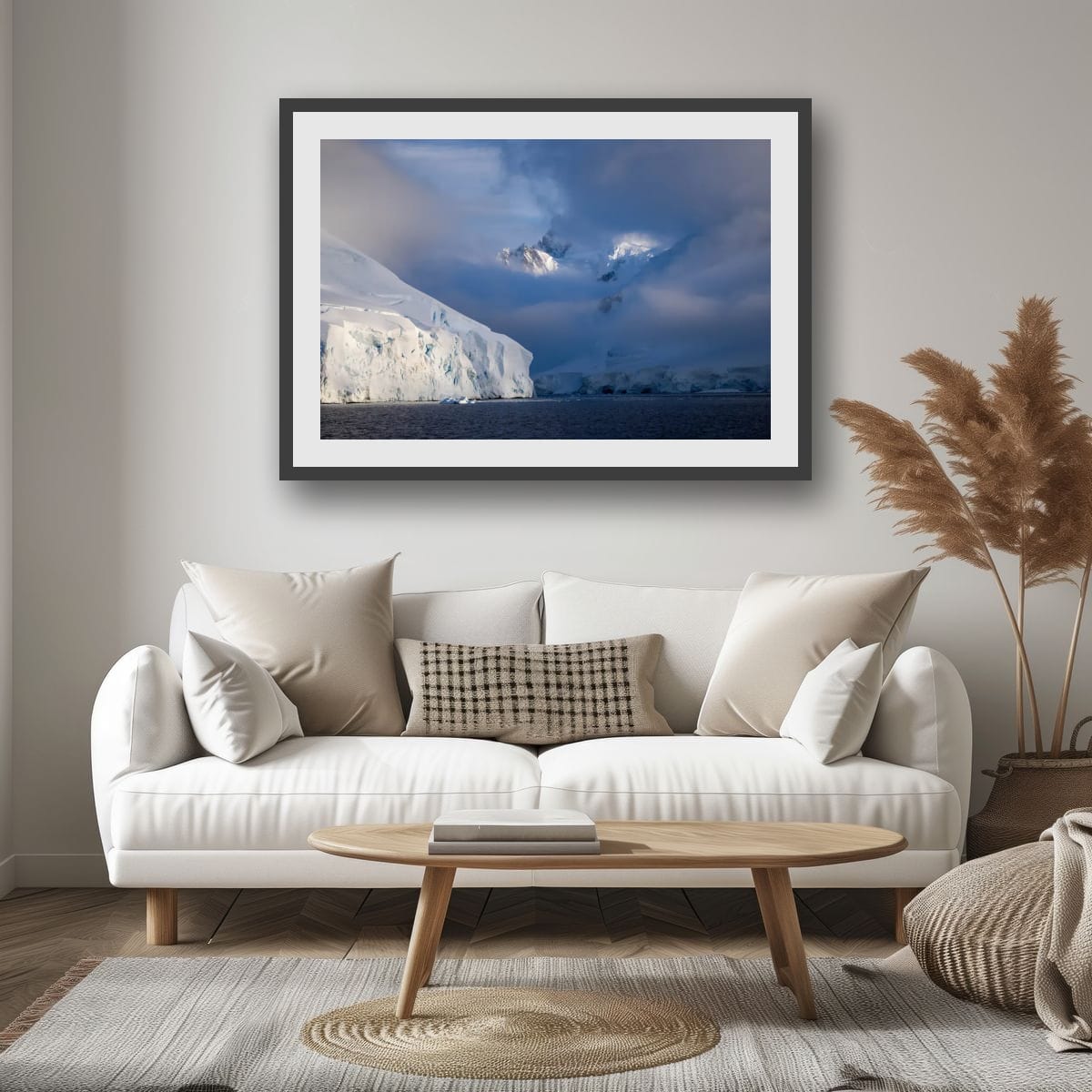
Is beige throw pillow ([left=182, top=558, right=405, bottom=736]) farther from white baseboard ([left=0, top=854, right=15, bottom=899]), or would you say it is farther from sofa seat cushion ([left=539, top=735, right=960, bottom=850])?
white baseboard ([left=0, top=854, right=15, bottom=899])

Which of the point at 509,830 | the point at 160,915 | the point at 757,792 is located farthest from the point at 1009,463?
the point at 160,915

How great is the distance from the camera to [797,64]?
383 centimetres

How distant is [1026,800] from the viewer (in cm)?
331

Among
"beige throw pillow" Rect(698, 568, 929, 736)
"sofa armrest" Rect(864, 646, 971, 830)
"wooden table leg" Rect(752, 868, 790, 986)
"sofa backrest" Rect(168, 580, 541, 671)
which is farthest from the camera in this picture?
"sofa backrest" Rect(168, 580, 541, 671)

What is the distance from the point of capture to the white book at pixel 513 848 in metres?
2.07

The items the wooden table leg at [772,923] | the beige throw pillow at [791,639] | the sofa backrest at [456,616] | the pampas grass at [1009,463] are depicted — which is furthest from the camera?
the sofa backrest at [456,616]

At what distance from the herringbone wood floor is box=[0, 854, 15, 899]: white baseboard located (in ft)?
0.17

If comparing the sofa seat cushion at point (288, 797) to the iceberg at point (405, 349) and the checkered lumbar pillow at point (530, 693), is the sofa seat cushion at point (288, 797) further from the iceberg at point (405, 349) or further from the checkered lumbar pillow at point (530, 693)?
the iceberg at point (405, 349)

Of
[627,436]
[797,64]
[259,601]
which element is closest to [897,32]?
[797,64]

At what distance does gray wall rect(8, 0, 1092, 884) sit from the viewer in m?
3.79

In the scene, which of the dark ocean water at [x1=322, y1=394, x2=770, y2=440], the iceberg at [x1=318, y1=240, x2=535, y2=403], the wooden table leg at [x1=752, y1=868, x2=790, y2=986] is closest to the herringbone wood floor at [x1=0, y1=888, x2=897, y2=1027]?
the wooden table leg at [x1=752, y1=868, x2=790, y2=986]

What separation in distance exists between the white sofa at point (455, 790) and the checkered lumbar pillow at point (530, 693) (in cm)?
22

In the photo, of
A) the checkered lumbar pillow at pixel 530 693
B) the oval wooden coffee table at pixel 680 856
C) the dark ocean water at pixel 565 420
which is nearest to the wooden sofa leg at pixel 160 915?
the checkered lumbar pillow at pixel 530 693

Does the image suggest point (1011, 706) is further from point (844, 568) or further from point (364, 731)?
point (364, 731)
